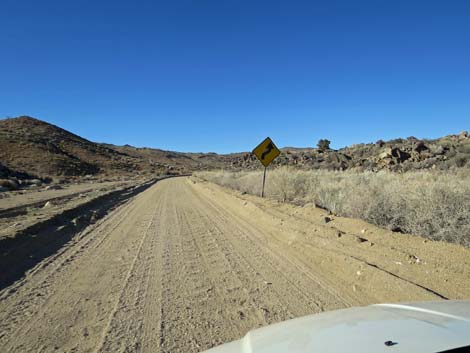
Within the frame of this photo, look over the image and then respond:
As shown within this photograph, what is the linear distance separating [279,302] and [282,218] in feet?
23.4

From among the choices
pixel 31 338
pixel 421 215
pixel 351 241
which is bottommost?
pixel 31 338

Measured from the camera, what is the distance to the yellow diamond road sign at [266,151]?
21.2m

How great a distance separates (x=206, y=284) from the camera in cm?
700

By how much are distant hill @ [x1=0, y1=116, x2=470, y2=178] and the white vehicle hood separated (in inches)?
757

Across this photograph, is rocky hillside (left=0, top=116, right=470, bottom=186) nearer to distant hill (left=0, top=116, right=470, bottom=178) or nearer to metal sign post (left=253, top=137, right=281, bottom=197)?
distant hill (left=0, top=116, right=470, bottom=178)

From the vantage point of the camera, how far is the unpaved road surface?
504 centimetres

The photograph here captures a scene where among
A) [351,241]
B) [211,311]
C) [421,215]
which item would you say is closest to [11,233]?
[211,311]

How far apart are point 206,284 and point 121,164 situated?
111833 mm

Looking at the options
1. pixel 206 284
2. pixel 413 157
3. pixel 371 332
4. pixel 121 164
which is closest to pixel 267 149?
pixel 413 157

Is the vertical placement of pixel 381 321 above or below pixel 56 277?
above

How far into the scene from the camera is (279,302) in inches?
233

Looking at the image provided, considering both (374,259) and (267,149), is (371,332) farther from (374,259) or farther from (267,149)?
(267,149)

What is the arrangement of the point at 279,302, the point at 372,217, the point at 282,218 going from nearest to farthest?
the point at 279,302, the point at 372,217, the point at 282,218

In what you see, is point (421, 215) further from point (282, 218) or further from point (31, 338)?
point (31, 338)
